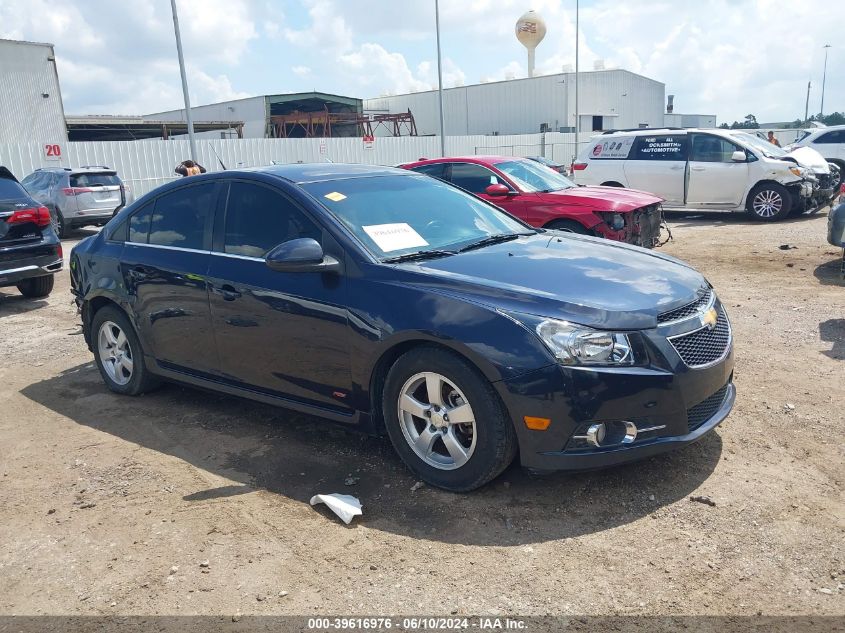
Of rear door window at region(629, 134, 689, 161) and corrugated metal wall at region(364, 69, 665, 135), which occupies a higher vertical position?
corrugated metal wall at region(364, 69, 665, 135)

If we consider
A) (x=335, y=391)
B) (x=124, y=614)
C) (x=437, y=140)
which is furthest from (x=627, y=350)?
(x=437, y=140)

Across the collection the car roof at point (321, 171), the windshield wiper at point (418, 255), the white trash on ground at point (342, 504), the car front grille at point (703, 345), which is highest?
the car roof at point (321, 171)

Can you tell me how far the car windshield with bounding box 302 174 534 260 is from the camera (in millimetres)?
4211

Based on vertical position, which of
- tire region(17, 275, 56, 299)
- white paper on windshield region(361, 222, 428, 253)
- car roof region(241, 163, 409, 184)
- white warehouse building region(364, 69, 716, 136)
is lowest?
tire region(17, 275, 56, 299)

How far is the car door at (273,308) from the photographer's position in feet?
13.3

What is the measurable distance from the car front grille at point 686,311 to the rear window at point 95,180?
16.5 meters

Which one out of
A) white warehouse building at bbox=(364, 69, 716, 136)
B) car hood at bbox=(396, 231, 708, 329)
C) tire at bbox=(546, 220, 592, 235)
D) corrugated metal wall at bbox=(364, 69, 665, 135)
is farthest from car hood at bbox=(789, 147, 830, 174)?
corrugated metal wall at bbox=(364, 69, 665, 135)

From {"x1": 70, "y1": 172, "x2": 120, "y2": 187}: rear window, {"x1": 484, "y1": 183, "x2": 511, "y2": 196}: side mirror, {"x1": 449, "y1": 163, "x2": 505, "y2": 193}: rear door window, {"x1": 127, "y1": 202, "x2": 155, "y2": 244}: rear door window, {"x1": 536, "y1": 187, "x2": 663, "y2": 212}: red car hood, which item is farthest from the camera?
{"x1": 70, "y1": 172, "x2": 120, "y2": 187}: rear window

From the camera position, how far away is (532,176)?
1004 cm

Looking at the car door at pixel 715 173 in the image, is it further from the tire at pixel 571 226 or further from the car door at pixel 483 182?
the tire at pixel 571 226

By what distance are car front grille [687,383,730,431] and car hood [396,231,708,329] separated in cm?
51

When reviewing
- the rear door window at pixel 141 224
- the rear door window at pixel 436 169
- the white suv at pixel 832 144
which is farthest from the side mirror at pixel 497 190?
the white suv at pixel 832 144

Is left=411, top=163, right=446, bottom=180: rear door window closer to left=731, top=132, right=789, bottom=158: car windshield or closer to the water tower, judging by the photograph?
left=731, top=132, right=789, bottom=158: car windshield

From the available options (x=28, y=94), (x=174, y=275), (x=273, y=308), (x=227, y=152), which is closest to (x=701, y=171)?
(x=174, y=275)
